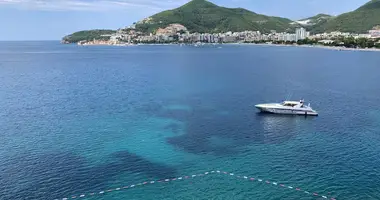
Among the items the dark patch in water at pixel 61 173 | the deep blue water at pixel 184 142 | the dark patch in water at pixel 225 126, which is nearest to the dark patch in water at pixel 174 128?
the deep blue water at pixel 184 142

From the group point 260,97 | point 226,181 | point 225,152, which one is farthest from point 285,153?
point 260,97

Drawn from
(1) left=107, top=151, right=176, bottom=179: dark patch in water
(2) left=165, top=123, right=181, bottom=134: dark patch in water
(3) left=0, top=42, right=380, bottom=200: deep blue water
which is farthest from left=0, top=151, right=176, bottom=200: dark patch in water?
(2) left=165, top=123, right=181, bottom=134: dark patch in water

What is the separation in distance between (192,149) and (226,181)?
1022cm

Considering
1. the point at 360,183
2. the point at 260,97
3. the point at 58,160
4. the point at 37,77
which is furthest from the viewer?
the point at 37,77

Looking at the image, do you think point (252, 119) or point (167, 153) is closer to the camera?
point (167, 153)

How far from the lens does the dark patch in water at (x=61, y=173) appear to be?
113 ft

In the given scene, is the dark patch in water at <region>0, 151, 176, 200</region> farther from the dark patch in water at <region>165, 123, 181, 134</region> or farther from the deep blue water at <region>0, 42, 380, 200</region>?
the dark patch in water at <region>165, 123, 181, 134</region>

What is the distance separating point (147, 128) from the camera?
5638 cm

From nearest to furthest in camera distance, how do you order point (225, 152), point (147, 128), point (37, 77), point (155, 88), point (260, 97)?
1. point (225, 152)
2. point (147, 128)
3. point (260, 97)
4. point (155, 88)
5. point (37, 77)

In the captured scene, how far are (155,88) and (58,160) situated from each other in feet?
184

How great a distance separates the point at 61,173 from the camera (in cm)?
3828

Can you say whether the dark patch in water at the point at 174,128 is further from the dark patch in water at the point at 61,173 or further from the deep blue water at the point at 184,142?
the dark patch in water at the point at 61,173

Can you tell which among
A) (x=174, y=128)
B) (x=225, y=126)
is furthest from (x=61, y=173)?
(x=225, y=126)

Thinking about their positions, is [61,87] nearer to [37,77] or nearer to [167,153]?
[37,77]
